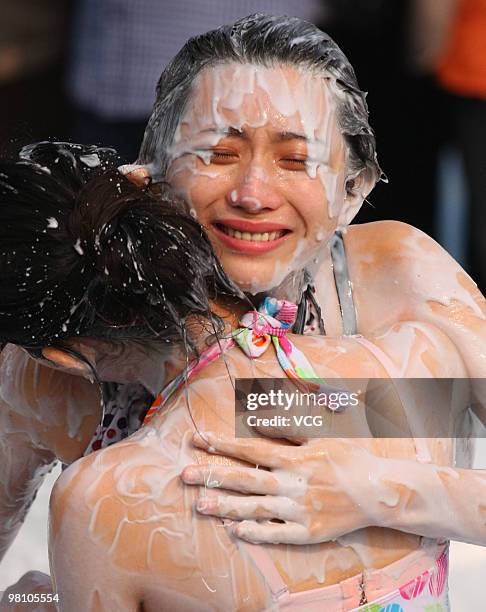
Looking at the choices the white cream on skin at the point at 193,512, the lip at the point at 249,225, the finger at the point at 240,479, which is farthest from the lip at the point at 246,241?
the finger at the point at 240,479

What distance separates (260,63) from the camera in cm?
99

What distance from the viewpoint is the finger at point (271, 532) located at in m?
0.90

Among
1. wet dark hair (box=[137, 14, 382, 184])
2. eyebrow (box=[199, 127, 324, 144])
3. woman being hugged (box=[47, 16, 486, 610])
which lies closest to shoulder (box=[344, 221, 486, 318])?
woman being hugged (box=[47, 16, 486, 610])

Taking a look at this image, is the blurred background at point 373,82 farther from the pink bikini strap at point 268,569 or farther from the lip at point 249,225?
the pink bikini strap at point 268,569

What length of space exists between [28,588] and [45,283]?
538 mm

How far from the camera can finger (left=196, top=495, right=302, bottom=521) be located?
35.5 inches

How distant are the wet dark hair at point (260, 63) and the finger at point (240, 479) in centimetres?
31

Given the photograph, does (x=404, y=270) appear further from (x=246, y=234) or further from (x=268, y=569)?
(x=268, y=569)

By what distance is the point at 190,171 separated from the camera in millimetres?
997

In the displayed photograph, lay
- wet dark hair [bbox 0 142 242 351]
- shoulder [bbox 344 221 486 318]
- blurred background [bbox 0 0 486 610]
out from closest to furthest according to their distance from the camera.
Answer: wet dark hair [bbox 0 142 242 351] → shoulder [bbox 344 221 486 318] → blurred background [bbox 0 0 486 610]

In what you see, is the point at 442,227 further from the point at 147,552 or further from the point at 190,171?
the point at 147,552

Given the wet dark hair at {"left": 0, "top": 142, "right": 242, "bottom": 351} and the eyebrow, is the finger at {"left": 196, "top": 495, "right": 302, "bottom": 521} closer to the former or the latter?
the wet dark hair at {"left": 0, "top": 142, "right": 242, "bottom": 351}
